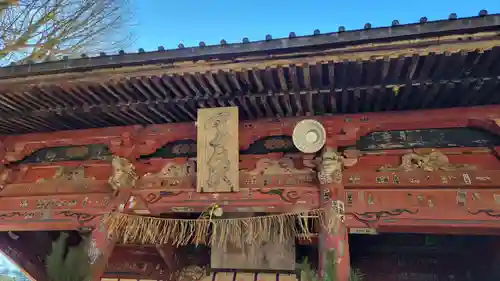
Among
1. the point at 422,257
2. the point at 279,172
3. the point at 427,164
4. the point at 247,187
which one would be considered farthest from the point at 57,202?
the point at 422,257

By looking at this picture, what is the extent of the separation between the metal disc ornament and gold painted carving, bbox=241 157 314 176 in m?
0.29

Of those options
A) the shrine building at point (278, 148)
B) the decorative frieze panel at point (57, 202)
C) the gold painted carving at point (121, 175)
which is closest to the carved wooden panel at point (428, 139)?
the shrine building at point (278, 148)

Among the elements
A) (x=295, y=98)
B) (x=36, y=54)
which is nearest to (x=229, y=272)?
(x=295, y=98)

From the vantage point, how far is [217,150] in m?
5.06

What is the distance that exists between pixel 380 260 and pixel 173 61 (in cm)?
439

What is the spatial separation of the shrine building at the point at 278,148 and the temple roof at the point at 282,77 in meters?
0.02

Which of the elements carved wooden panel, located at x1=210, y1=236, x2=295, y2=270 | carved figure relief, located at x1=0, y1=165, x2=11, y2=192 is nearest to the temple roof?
carved figure relief, located at x1=0, y1=165, x2=11, y2=192

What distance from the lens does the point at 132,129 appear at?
5660 mm

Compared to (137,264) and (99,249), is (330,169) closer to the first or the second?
(99,249)

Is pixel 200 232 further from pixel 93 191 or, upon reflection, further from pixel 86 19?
pixel 86 19

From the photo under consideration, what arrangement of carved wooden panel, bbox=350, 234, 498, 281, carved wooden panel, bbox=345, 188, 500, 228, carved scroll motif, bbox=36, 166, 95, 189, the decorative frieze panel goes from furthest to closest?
carved wooden panel, bbox=350, 234, 498, 281, carved scroll motif, bbox=36, 166, 95, 189, the decorative frieze panel, carved wooden panel, bbox=345, 188, 500, 228

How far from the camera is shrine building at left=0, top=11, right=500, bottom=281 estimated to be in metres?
4.23

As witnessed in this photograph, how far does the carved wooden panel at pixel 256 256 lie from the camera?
19.9ft

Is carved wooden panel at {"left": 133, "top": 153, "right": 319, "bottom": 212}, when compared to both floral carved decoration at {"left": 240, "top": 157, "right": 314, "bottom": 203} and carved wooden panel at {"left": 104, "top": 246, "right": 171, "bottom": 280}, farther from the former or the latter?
carved wooden panel at {"left": 104, "top": 246, "right": 171, "bottom": 280}
